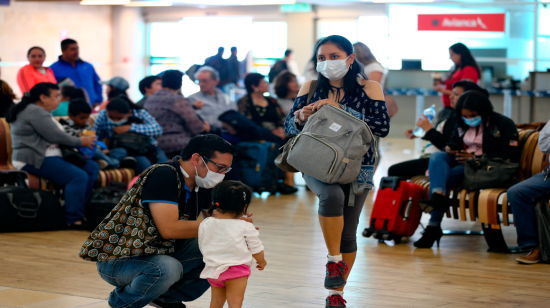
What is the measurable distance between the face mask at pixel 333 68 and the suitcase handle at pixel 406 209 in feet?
6.69

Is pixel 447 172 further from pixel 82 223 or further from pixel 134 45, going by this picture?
pixel 134 45

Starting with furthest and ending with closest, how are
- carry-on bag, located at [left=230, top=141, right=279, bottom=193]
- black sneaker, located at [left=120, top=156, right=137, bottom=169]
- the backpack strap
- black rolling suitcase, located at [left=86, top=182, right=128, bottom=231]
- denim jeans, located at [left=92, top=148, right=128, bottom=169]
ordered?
1. carry-on bag, located at [left=230, top=141, right=279, bottom=193]
2. black sneaker, located at [left=120, top=156, right=137, bottom=169]
3. denim jeans, located at [left=92, top=148, right=128, bottom=169]
4. black rolling suitcase, located at [left=86, top=182, right=128, bottom=231]
5. the backpack strap

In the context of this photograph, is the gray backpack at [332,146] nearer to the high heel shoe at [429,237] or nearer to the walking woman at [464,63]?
the high heel shoe at [429,237]

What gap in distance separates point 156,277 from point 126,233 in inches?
9.0

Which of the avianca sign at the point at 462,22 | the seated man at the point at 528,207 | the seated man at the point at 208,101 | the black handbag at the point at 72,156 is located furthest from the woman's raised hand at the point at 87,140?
the avianca sign at the point at 462,22

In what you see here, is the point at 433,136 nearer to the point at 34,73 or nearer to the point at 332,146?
the point at 332,146

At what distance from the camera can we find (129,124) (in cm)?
651

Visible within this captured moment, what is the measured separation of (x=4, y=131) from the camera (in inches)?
230

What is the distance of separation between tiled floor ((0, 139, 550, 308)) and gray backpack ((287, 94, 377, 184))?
70 centimetres

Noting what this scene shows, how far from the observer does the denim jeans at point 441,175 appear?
16.0ft

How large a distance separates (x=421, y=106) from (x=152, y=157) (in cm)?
883

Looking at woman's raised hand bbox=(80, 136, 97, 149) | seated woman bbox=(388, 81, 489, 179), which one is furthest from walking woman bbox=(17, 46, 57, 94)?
seated woman bbox=(388, 81, 489, 179)

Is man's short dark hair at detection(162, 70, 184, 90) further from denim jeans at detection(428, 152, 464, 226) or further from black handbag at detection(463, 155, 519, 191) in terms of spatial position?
black handbag at detection(463, 155, 519, 191)

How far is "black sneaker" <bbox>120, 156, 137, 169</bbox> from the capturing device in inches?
250
